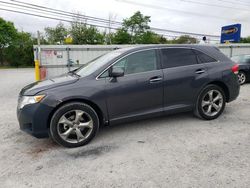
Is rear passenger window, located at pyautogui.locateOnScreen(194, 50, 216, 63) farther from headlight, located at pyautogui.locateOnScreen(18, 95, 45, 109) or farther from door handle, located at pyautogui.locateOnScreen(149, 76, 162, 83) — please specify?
headlight, located at pyautogui.locateOnScreen(18, 95, 45, 109)

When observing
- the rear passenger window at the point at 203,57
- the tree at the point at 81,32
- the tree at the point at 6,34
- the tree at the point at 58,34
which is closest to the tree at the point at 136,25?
the tree at the point at 81,32

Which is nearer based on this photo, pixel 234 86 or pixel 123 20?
pixel 234 86

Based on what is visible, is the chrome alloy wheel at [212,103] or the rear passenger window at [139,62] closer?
the rear passenger window at [139,62]

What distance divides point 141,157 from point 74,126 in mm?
1210

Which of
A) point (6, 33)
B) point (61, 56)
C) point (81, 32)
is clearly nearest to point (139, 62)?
point (61, 56)

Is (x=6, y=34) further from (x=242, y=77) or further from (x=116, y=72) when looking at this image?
(x=116, y=72)

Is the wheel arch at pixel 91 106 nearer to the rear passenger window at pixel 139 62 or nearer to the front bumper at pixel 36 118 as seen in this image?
the front bumper at pixel 36 118

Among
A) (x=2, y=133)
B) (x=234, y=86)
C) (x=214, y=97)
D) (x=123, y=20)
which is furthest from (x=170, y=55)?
(x=123, y=20)

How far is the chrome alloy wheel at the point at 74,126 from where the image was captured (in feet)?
10.3

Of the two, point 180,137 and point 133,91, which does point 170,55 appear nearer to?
point 133,91

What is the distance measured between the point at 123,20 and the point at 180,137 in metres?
39.6

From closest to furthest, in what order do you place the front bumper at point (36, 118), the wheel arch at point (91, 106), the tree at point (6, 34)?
the front bumper at point (36, 118)
the wheel arch at point (91, 106)
the tree at point (6, 34)

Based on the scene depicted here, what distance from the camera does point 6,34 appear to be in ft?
125

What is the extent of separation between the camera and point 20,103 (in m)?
3.21
